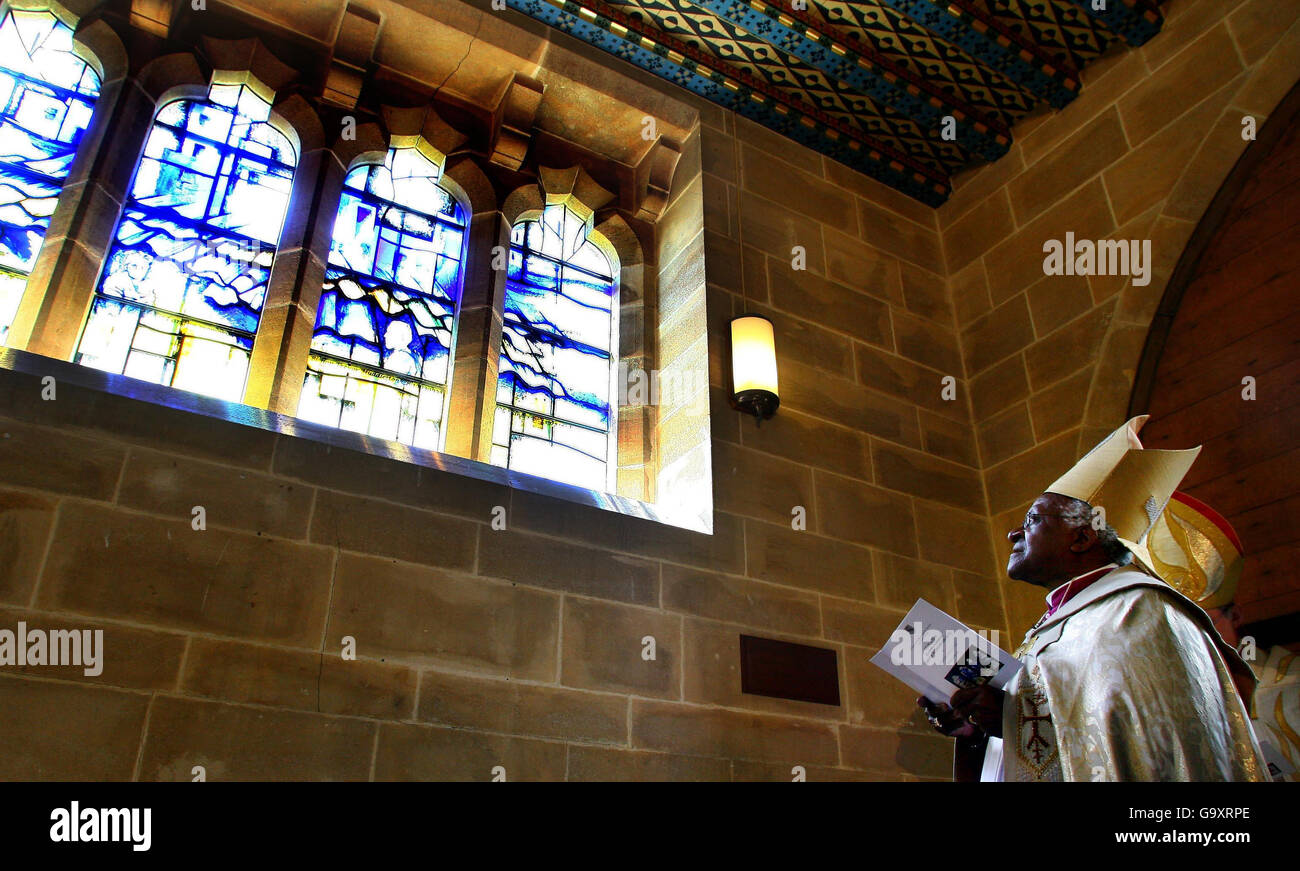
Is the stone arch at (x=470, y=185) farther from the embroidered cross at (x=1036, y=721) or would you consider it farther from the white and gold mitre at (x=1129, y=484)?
the embroidered cross at (x=1036, y=721)

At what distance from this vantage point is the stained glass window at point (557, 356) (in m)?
4.13

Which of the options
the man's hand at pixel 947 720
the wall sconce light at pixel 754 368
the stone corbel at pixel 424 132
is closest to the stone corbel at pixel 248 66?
the stone corbel at pixel 424 132

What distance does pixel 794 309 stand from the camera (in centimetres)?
459

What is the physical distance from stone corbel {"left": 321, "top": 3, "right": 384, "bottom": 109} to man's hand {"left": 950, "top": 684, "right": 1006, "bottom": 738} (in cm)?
370

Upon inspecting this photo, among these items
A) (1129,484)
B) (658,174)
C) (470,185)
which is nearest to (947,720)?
(1129,484)

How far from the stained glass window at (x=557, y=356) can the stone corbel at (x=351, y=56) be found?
3.19 ft

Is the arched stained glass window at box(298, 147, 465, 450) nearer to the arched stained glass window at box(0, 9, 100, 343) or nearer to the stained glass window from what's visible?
the stained glass window

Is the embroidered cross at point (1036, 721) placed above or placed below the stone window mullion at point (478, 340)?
below

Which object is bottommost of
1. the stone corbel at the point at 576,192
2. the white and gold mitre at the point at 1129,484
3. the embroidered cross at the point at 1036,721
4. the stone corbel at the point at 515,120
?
the embroidered cross at the point at 1036,721

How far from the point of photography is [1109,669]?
209cm

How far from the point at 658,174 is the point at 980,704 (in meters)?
3.47

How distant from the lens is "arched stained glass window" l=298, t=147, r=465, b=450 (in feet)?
12.5

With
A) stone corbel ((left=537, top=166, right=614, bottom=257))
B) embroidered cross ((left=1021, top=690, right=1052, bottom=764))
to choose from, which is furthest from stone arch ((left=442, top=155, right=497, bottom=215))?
embroidered cross ((left=1021, top=690, right=1052, bottom=764))

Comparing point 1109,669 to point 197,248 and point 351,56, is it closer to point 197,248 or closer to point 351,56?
point 197,248
